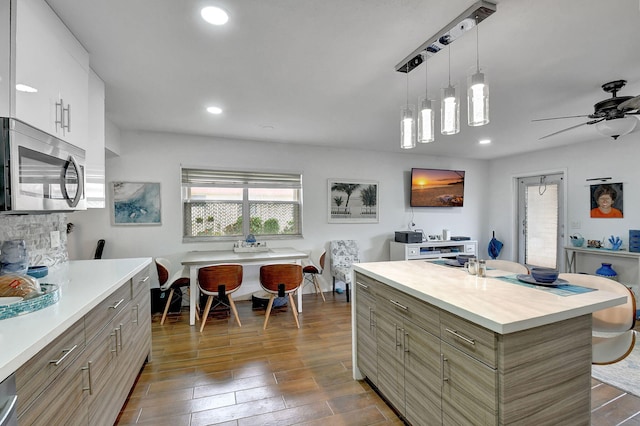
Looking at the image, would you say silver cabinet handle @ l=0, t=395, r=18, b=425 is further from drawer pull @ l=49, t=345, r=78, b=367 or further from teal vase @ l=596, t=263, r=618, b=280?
teal vase @ l=596, t=263, r=618, b=280

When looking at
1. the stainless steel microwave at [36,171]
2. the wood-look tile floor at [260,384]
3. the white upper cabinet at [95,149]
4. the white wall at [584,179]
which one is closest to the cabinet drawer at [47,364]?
the stainless steel microwave at [36,171]

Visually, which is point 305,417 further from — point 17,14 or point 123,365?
point 17,14

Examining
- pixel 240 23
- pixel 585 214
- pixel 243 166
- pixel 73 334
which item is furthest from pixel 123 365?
pixel 585 214

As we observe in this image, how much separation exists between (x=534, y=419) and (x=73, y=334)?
A: 2.02m

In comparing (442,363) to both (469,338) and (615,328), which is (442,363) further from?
(615,328)

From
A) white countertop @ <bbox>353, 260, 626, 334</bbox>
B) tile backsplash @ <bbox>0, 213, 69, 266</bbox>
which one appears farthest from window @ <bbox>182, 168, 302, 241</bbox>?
white countertop @ <bbox>353, 260, 626, 334</bbox>

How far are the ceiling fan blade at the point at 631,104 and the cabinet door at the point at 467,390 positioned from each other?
2.39 metres

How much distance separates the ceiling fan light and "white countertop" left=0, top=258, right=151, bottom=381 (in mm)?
3961

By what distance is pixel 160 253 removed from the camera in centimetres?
416

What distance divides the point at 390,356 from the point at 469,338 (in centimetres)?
73

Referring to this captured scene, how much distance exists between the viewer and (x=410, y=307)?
1713 mm

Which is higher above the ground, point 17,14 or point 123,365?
point 17,14

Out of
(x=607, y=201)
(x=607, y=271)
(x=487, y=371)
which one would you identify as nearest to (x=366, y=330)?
(x=487, y=371)

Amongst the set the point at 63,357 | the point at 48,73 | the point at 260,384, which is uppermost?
the point at 48,73
